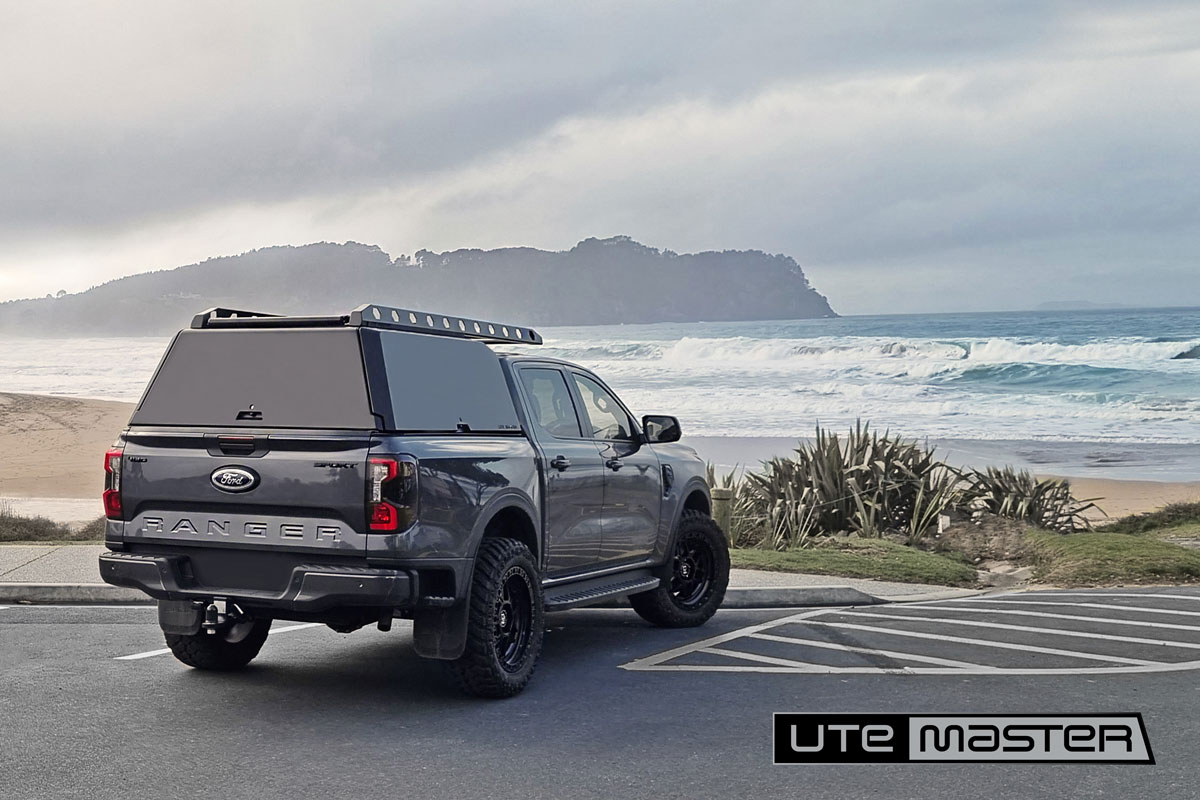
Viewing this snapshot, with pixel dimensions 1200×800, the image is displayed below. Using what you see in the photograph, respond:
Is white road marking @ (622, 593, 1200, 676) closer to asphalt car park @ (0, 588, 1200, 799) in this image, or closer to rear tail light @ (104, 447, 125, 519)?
asphalt car park @ (0, 588, 1200, 799)

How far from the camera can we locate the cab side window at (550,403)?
843 centimetres

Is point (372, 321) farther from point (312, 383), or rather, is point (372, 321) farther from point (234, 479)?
point (234, 479)

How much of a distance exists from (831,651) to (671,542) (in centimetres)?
161

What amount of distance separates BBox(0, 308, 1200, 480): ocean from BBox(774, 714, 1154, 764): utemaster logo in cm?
2272

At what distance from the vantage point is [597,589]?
8.77m

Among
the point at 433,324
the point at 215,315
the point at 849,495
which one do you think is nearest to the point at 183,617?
the point at 215,315

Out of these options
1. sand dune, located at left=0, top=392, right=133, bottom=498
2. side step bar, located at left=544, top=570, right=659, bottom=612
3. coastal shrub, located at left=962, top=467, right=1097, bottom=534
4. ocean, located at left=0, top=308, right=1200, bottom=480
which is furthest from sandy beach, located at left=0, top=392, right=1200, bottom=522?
side step bar, located at left=544, top=570, right=659, bottom=612

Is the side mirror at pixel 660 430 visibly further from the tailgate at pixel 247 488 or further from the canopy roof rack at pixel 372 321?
the tailgate at pixel 247 488

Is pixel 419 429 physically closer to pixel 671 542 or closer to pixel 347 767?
pixel 347 767

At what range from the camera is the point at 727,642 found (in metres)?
9.12

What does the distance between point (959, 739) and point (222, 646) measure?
431cm

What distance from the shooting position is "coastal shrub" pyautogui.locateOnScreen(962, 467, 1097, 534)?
50.6 feet

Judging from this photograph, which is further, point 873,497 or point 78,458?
point 78,458

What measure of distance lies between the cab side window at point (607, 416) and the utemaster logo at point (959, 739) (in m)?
2.97
